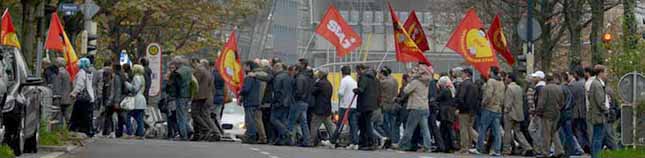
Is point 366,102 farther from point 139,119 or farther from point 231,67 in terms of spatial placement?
point 231,67

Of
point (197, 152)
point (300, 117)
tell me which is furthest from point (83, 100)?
point (197, 152)

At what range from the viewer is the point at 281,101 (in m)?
28.3

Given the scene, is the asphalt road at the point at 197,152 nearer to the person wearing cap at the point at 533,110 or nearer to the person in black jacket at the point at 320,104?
the person wearing cap at the point at 533,110

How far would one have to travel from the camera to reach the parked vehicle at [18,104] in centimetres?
1861

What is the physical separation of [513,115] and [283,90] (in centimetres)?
412

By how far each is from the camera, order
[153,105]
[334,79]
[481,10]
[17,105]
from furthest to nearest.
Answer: [481,10] → [334,79] → [153,105] → [17,105]

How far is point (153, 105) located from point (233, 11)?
975 inches

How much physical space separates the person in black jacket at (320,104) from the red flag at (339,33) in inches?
251

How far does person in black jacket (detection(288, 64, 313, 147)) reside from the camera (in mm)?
28312

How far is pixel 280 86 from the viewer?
1114 inches

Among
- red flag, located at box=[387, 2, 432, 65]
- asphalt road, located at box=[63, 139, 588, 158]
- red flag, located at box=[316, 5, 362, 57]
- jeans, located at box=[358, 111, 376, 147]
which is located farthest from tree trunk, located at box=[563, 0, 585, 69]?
asphalt road, located at box=[63, 139, 588, 158]

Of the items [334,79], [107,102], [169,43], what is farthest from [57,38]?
[169,43]

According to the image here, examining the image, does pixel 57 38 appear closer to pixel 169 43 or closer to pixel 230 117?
pixel 230 117

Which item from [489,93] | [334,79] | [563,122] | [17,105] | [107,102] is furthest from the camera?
[334,79]
